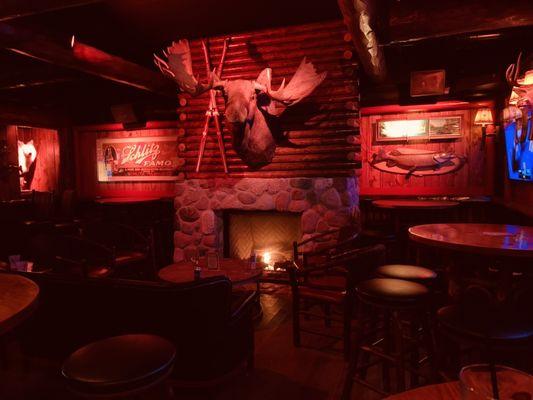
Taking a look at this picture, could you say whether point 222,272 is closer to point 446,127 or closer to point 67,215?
point 446,127

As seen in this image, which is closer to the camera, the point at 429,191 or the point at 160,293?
the point at 160,293

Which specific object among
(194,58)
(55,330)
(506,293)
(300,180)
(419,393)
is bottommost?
(55,330)

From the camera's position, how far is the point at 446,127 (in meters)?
6.61

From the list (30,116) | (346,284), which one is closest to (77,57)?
(346,284)

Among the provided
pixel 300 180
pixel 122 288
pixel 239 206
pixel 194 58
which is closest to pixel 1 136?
pixel 194 58

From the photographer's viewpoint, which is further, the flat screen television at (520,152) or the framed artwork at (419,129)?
the framed artwork at (419,129)

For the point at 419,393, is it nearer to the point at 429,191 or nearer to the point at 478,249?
the point at 478,249

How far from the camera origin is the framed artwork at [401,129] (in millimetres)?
6727

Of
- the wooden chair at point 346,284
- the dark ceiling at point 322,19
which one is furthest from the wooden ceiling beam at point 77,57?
the wooden chair at point 346,284

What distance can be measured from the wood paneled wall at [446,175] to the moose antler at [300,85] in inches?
91.5

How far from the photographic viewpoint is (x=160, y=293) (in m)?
2.54

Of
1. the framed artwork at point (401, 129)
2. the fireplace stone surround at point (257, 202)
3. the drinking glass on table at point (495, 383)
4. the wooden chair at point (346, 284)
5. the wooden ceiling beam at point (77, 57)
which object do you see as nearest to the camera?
the drinking glass on table at point (495, 383)

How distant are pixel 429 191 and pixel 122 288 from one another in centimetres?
555

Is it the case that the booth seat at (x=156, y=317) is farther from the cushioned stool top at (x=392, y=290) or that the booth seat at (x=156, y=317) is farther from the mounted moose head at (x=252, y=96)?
the mounted moose head at (x=252, y=96)
